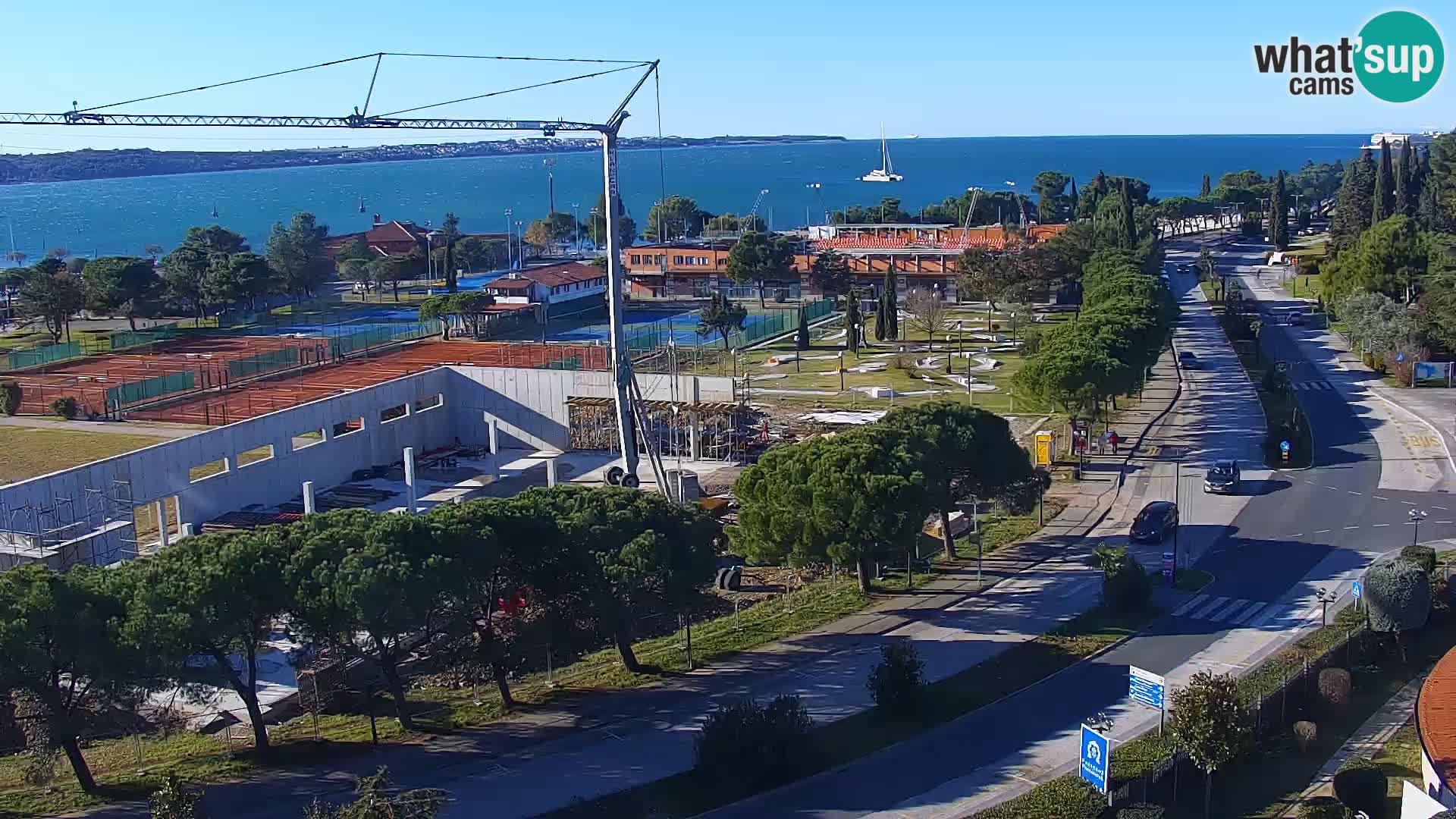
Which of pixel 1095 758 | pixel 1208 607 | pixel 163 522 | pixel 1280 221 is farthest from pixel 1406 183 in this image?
pixel 163 522

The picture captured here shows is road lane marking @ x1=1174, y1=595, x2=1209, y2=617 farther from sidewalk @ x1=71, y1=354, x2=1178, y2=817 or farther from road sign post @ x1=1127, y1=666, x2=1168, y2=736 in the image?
road sign post @ x1=1127, y1=666, x2=1168, y2=736

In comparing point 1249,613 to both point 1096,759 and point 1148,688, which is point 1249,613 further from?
point 1096,759

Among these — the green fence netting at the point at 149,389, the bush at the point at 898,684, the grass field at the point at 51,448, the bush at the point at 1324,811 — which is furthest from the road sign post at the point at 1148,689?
the green fence netting at the point at 149,389

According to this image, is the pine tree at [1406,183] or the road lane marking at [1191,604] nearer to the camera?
the road lane marking at [1191,604]

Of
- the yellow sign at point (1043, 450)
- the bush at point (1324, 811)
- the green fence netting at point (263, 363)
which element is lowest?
the bush at point (1324, 811)

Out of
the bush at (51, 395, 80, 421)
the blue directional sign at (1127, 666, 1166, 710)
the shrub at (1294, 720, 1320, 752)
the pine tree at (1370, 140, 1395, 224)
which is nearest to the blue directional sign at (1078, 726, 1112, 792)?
the blue directional sign at (1127, 666, 1166, 710)

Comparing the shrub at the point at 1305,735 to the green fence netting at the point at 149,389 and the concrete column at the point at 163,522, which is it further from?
the green fence netting at the point at 149,389

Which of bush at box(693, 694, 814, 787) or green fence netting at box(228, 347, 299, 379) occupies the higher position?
green fence netting at box(228, 347, 299, 379)
